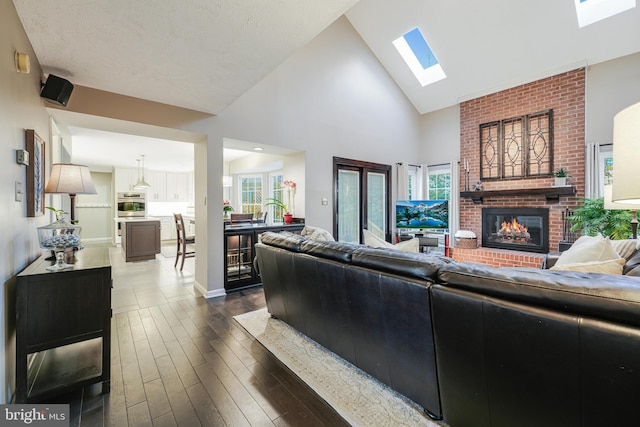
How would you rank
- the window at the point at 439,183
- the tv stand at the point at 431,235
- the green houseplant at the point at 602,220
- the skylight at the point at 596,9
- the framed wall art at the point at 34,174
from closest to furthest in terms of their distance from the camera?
the framed wall art at the point at 34,174
the green houseplant at the point at 602,220
the skylight at the point at 596,9
the tv stand at the point at 431,235
the window at the point at 439,183

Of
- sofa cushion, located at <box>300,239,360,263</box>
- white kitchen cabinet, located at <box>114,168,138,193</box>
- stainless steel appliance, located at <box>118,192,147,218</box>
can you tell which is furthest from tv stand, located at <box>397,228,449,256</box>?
white kitchen cabinet, located at <box>114,168,138,193</box>

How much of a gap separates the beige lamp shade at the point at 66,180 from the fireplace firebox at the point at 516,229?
602 cm

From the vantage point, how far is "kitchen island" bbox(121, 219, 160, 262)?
577cm

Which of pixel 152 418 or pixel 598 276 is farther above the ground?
pixel 598 276

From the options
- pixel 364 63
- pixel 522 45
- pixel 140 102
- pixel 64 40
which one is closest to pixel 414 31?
pixel 364 63

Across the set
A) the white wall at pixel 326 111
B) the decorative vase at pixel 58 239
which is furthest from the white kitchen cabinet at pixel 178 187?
the decorative vase at pixel 58 239

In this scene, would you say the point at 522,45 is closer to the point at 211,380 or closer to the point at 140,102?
the point at 140,102

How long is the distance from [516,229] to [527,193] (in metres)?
0.67

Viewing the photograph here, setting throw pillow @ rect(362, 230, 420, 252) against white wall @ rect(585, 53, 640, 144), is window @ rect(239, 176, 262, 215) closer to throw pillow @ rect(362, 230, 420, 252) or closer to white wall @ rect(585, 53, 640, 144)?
throw pillow @ rect(362, 230, 420, 252)

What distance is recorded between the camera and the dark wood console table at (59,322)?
1581mm

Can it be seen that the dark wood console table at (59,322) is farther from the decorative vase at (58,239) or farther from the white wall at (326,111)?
the white wall at (326,111)

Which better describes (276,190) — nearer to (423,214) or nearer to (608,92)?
(423,214)

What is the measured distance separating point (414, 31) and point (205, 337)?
596cm

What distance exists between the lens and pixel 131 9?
1688 millimetres
